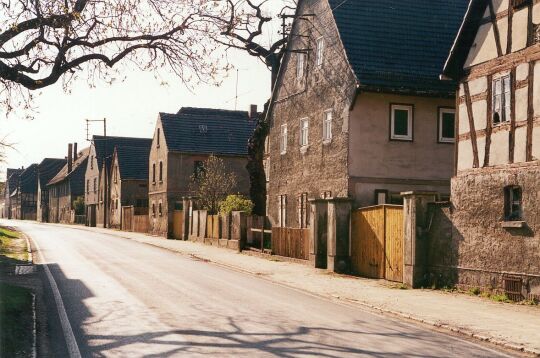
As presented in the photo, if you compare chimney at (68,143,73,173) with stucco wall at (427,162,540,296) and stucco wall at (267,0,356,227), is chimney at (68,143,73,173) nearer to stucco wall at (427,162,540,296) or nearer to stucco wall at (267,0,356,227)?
stucco wall at (267,0,356,227)

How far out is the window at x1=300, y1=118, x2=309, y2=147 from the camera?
1173 inches

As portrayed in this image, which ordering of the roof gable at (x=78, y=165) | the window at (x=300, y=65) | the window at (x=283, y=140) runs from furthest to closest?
the roof gable at (x=78, y=165) < the window at (x=283, y=140) < the window at (x=300, y=65)

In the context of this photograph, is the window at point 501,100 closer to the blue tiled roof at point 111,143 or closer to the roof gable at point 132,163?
the roof gable at point 132,163

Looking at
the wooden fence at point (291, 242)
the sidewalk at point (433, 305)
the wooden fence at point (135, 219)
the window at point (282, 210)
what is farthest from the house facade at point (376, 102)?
the wooden fence at point (135, 219)

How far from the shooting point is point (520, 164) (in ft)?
49.8

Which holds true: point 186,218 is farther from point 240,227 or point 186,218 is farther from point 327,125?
point 327,125

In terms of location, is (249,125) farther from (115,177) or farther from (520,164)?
(520,164)

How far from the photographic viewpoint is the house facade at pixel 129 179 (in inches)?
2499

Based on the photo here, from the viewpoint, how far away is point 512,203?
15.2m

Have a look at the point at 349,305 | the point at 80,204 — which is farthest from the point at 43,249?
the point at 80,204

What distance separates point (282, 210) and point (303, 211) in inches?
98.3

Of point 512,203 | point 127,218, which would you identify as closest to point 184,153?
point 127,218

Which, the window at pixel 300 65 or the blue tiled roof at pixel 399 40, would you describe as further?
the window at pixel 300 65

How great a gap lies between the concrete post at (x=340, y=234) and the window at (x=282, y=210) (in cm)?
995
